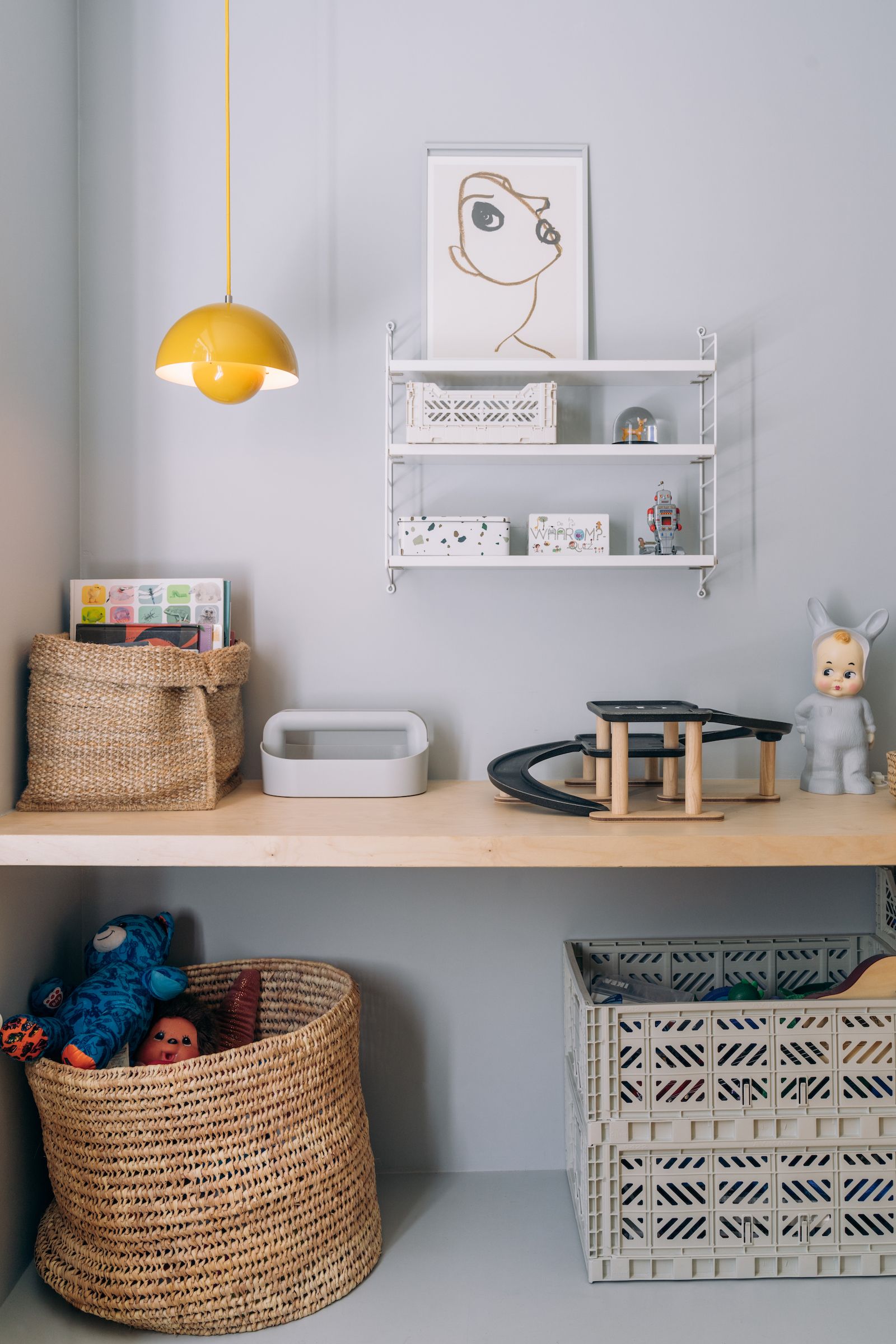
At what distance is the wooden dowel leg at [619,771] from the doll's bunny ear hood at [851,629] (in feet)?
1.82

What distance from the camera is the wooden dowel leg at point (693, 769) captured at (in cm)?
159

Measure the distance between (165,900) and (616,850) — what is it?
41.7 inches

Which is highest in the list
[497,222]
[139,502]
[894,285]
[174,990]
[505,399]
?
[497,222]

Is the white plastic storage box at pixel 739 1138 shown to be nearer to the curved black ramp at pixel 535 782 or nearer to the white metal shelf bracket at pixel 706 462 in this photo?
the curved black ramp at pixel 535 782

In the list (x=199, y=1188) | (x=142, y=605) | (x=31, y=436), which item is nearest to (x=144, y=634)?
(x=142, y=605)

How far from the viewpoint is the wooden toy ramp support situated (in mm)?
1591

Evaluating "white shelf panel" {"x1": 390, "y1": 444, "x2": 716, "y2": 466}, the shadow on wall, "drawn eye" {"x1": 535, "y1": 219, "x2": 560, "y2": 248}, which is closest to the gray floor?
the shadow on wall

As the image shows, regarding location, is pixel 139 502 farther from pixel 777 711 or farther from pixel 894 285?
pixel 894 285

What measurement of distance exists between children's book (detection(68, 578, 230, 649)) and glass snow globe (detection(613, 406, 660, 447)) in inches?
34.9

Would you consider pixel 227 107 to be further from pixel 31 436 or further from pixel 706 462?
pixel 706 462

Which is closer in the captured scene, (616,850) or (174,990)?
(616,850)

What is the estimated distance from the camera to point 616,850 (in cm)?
149

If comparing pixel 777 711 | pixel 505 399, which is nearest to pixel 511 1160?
pixel 777 711

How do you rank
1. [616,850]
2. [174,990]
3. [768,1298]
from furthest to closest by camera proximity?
1. [174,990]
2. [768,1298]
3. [616,850]
